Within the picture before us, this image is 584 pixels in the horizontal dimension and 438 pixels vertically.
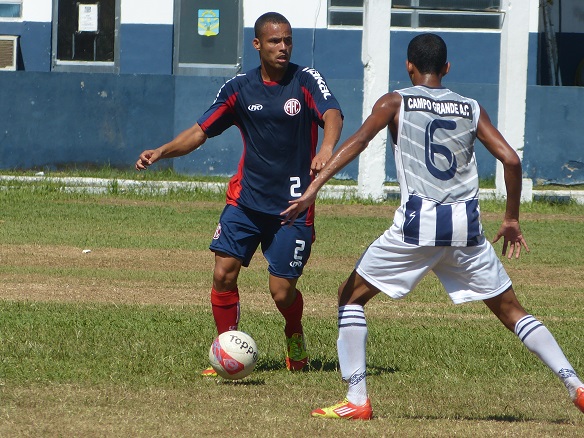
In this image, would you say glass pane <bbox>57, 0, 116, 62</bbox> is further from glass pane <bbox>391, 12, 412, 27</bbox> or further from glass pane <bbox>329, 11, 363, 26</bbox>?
glass pane <bbox>391, 12, 412, 27</bbox>

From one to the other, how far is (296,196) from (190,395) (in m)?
1.52

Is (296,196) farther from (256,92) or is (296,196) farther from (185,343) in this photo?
A: (185,343)

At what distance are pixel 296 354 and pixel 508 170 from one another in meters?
2.33

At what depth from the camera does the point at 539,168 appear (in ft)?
82.2

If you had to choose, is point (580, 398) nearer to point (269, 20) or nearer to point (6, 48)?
point (269, 20)

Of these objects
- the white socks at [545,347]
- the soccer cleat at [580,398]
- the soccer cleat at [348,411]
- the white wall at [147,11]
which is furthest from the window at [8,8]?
the soccer cleat at [580,398]

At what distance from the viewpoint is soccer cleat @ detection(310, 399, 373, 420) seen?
614cm

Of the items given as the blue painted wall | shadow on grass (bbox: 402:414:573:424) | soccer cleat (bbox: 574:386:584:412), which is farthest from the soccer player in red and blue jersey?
the blue painted wall

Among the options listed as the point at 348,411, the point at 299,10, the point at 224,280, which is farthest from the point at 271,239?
the point at 299,10

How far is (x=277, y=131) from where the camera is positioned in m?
7.47

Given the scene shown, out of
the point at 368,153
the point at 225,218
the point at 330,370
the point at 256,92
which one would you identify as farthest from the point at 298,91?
the point at 368,153

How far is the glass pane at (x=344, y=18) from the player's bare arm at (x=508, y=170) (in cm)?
1949

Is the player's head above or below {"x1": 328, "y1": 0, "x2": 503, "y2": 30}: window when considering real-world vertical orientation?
below

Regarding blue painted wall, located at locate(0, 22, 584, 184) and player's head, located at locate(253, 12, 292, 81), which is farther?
blue painted wall, located at locate(0, 22, 584, 184)
